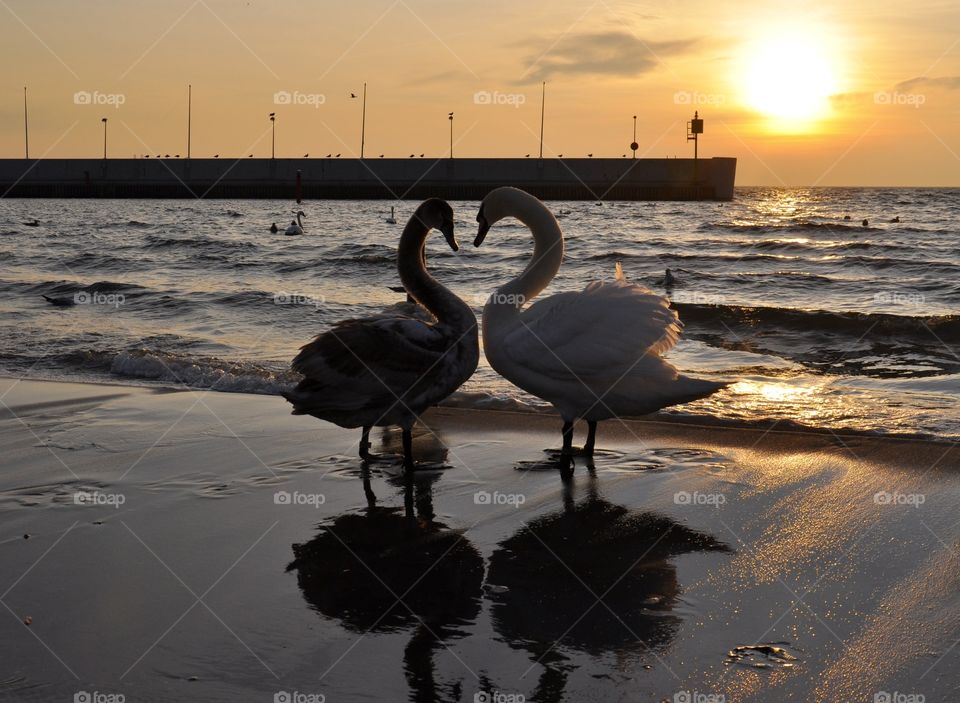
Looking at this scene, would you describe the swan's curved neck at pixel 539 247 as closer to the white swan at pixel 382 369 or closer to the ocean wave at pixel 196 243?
the white swan at pixel 382 369

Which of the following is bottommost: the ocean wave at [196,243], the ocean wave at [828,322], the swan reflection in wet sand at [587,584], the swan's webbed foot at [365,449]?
the swan reflection in wet sand at [587,584]

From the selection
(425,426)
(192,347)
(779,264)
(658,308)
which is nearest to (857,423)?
(658,308)

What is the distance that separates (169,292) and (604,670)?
54.3 ft

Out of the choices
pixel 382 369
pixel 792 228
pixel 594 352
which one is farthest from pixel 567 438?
pixel 792 228

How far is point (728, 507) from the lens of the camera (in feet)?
18.1

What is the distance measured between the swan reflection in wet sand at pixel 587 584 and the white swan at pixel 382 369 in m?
1.12

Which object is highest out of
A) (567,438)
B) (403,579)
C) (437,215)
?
(437,215)

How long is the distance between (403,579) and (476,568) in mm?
347

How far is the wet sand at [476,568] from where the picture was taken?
3.49 m

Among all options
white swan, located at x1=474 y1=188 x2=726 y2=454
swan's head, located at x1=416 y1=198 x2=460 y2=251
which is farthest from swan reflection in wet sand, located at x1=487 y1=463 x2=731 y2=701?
swan's head, located at x1=416 y1=198 x2=460 y2=251

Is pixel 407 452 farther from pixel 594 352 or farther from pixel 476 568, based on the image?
pixel 476 568

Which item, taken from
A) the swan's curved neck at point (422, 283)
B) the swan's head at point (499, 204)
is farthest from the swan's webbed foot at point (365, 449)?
the swan's head at point (499, 204)

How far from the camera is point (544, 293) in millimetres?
20000

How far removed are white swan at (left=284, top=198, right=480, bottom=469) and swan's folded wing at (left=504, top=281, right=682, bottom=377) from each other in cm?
40
